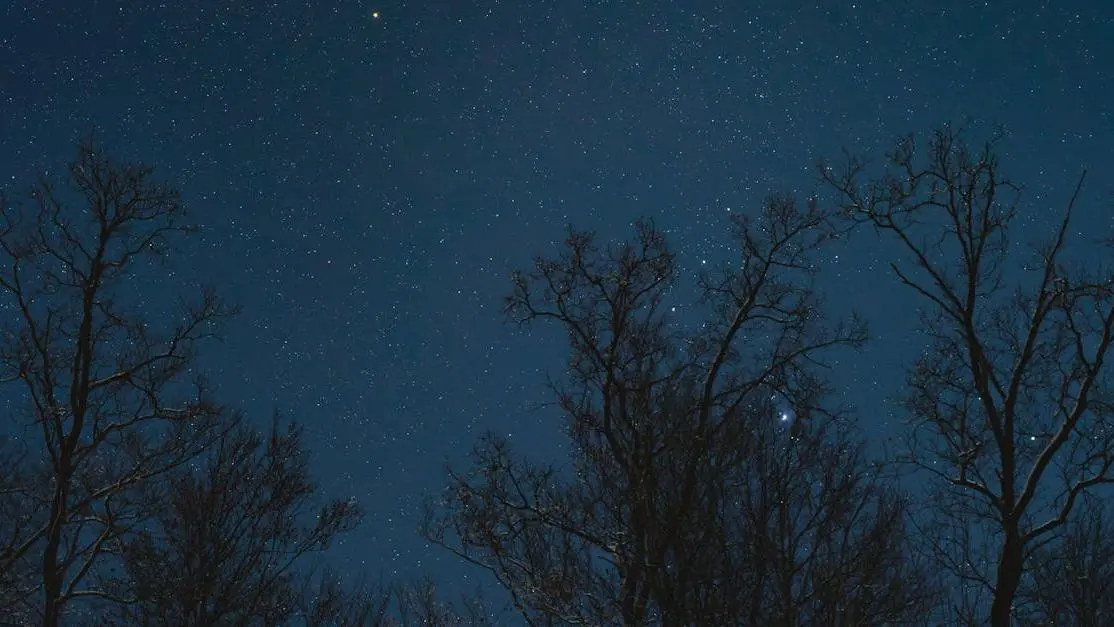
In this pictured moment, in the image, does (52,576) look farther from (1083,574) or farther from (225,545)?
(1083,574)

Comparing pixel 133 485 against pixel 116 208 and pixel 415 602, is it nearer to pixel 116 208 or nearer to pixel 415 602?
pixel 116 208

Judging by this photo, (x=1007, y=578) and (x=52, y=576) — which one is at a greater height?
(x=52, y=576)

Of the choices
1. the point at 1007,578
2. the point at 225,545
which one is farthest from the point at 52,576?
the point at 1007,578

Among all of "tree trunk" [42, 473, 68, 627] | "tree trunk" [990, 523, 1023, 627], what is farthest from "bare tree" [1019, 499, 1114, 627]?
"tree trunk" [42, 473, 68, 627]

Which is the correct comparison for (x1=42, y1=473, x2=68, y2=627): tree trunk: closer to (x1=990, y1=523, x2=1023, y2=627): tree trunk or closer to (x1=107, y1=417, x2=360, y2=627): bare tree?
(x1=107, y1=417, x2=360, y2=627): bare tree

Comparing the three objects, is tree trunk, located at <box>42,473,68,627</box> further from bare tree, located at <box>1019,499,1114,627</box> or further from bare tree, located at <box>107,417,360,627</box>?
bare tree, located at <box>1019,499,1114,627</box>

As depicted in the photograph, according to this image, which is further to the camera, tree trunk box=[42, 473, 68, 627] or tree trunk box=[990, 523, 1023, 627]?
tree trunk box=[42, 473, 68, 627]

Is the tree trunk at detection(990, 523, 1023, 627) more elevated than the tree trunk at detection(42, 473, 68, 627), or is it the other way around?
the tree trunk at detection(42, 473, 68, 627)

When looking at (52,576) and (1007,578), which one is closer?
(1007,578)

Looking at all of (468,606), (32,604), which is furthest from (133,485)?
(468,606)

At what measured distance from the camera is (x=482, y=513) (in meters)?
10.4

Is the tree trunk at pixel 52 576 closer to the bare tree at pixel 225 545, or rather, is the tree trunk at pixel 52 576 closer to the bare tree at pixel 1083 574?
the bare tree at pixel 225 545

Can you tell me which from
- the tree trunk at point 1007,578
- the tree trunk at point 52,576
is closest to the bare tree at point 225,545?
the tree trunk at point 52,576

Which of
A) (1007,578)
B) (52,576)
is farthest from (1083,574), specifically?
(52,576)
